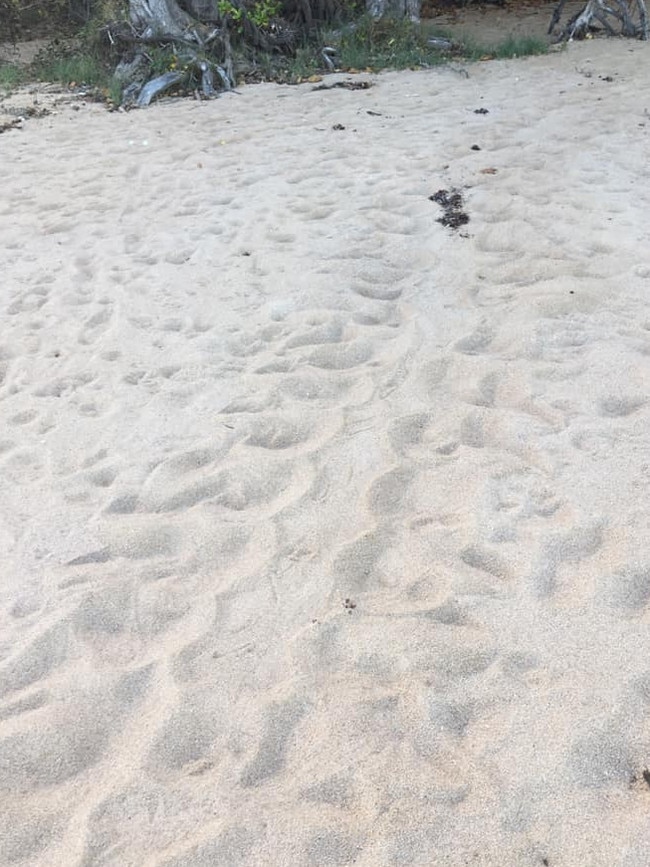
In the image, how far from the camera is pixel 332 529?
234 centimetres

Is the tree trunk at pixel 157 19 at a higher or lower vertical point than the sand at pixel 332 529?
higher

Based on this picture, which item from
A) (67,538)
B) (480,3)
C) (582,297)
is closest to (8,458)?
(67,538)

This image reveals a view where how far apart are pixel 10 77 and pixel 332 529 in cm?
864

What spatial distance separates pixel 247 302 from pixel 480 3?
1093 cm

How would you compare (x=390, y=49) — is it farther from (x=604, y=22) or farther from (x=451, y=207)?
(x=451, y=207)

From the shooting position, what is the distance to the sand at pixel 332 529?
1.61m

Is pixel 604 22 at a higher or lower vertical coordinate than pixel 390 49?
lower

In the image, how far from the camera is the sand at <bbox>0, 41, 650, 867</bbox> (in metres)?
1.61

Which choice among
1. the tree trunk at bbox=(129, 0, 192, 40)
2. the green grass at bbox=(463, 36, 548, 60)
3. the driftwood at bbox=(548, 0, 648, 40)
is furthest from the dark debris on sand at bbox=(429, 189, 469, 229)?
the driftwood at bbox=(548, 0, 648, 40)

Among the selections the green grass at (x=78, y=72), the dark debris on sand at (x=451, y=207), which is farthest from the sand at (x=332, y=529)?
the green grass at (x=78, y=72)

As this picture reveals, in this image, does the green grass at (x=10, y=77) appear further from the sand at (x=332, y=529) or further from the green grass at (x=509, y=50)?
the green grass at (x=509, y=50)

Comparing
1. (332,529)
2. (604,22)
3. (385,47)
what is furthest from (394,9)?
(332,529)

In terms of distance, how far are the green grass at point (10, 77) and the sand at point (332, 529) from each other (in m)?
4.86

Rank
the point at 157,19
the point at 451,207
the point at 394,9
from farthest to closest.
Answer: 1. the point at 394,9
2. the point at 157,19
3. the point at 451,207
